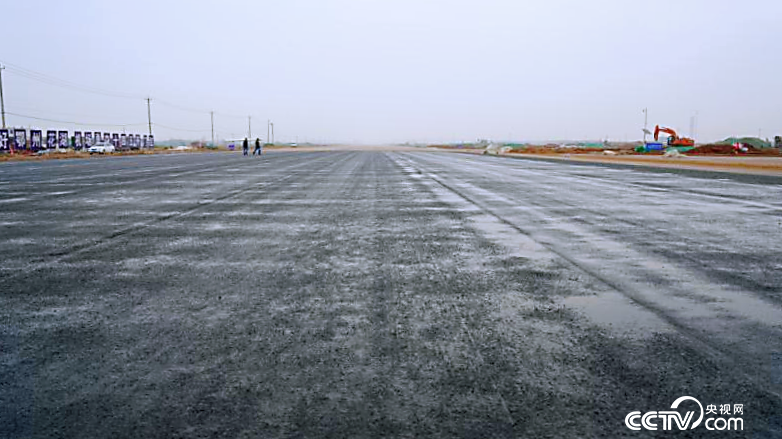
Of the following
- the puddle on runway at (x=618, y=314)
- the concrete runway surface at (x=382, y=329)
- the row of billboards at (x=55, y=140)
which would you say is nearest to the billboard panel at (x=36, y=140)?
the row of billboards at (x=55, y=140)

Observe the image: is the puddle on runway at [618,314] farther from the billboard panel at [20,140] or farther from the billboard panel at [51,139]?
the billboard panel at [51,139]

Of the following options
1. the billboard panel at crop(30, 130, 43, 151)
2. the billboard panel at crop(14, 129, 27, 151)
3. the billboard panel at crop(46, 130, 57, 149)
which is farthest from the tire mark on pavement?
the billboard panel at crop(46, 130, 57, 149)

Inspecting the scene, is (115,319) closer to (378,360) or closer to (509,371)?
(378,360)

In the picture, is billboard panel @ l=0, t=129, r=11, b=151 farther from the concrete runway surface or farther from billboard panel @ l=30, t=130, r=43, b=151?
the concrete runway surface

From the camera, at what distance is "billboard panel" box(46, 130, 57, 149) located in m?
73.6

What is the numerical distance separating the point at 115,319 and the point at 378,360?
7.51ft

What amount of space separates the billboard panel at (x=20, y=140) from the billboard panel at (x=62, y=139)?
6.70 m

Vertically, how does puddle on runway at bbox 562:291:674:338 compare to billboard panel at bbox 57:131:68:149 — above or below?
below

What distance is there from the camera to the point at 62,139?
7681 centimetres

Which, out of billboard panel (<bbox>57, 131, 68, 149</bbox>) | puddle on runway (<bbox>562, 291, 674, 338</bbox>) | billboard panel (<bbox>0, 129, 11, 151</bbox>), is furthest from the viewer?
billboard panel (<bbox>57, 131, 68, 149</bbox>)

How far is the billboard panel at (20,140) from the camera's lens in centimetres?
6706

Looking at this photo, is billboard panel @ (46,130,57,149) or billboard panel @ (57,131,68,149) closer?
billboard panel @ (46,130,57,149)

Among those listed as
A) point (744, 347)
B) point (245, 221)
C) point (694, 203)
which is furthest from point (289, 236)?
point (694, 203)

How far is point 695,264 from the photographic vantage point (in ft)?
21.7
